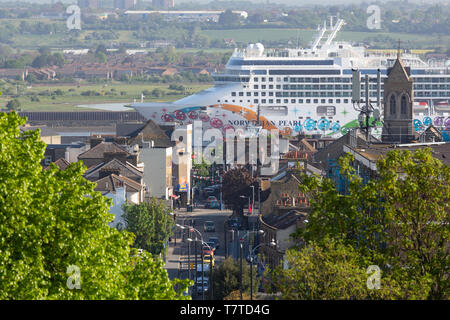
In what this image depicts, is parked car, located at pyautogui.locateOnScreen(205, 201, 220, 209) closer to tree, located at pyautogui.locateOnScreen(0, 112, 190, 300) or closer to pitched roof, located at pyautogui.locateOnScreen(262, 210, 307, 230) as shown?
pitched roof, located at pyautogui.locateOnScreen(262, 210, 307, 230)

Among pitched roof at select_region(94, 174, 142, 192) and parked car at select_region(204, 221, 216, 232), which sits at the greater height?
pitched roof at select_region(94, 174, 142, 192)

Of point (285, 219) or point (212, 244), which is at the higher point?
point (285, 219)

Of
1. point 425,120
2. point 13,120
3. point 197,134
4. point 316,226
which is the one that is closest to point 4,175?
point 13,120

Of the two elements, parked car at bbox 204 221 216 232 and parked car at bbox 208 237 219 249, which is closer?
parked car at bbox 208 237 219 249

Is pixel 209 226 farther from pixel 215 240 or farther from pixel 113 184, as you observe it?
pixel 113 184

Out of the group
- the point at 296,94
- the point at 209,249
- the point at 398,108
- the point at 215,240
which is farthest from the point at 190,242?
the point at 296,94

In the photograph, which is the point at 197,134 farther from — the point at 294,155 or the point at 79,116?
the point at 79,116

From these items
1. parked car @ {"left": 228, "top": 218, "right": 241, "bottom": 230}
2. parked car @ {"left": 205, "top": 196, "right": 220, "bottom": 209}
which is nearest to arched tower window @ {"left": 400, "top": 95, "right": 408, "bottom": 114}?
parked car @ {"left": 228, "top": 218, "right": 241, "bottom": 230}
